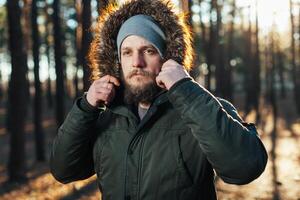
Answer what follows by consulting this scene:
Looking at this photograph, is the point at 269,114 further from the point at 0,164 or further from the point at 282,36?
the point at 0,164

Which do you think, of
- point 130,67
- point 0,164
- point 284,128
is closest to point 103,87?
point 130,67

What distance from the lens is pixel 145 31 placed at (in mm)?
2871

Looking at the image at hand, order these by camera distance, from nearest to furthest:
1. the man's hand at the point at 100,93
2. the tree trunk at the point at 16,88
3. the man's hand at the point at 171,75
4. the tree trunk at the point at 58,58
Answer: the man's hand at the point at 171,75, the man's hand at the point at 100,93, the tree trunk at the point at 16,88, the tree trunk at the point at 58,58

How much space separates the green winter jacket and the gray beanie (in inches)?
13.1

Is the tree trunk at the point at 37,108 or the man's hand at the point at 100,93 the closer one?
the man's hand at the point at 100,93

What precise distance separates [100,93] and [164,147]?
19.7 inches

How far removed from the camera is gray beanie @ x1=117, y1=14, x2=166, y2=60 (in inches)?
113

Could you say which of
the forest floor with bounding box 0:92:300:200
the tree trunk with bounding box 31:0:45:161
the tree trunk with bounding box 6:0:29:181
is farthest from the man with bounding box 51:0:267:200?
the tree trunk with bounding box 31:0:45:161

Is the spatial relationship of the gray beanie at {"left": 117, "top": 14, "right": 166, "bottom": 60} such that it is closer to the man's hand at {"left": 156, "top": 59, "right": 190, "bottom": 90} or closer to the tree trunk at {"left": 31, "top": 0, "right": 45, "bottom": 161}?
the man's hand at {"left": 156, "top": 59, "right": 190, "bottom": 90}

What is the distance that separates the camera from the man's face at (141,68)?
2.84m

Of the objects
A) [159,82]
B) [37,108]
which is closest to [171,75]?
[159,82]

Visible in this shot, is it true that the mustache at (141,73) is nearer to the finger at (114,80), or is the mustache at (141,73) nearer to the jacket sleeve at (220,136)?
the finger at (114,80)

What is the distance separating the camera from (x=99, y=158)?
2.94 meters

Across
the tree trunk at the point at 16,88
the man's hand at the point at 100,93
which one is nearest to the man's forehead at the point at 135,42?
the man's hand at the point at 100,93
